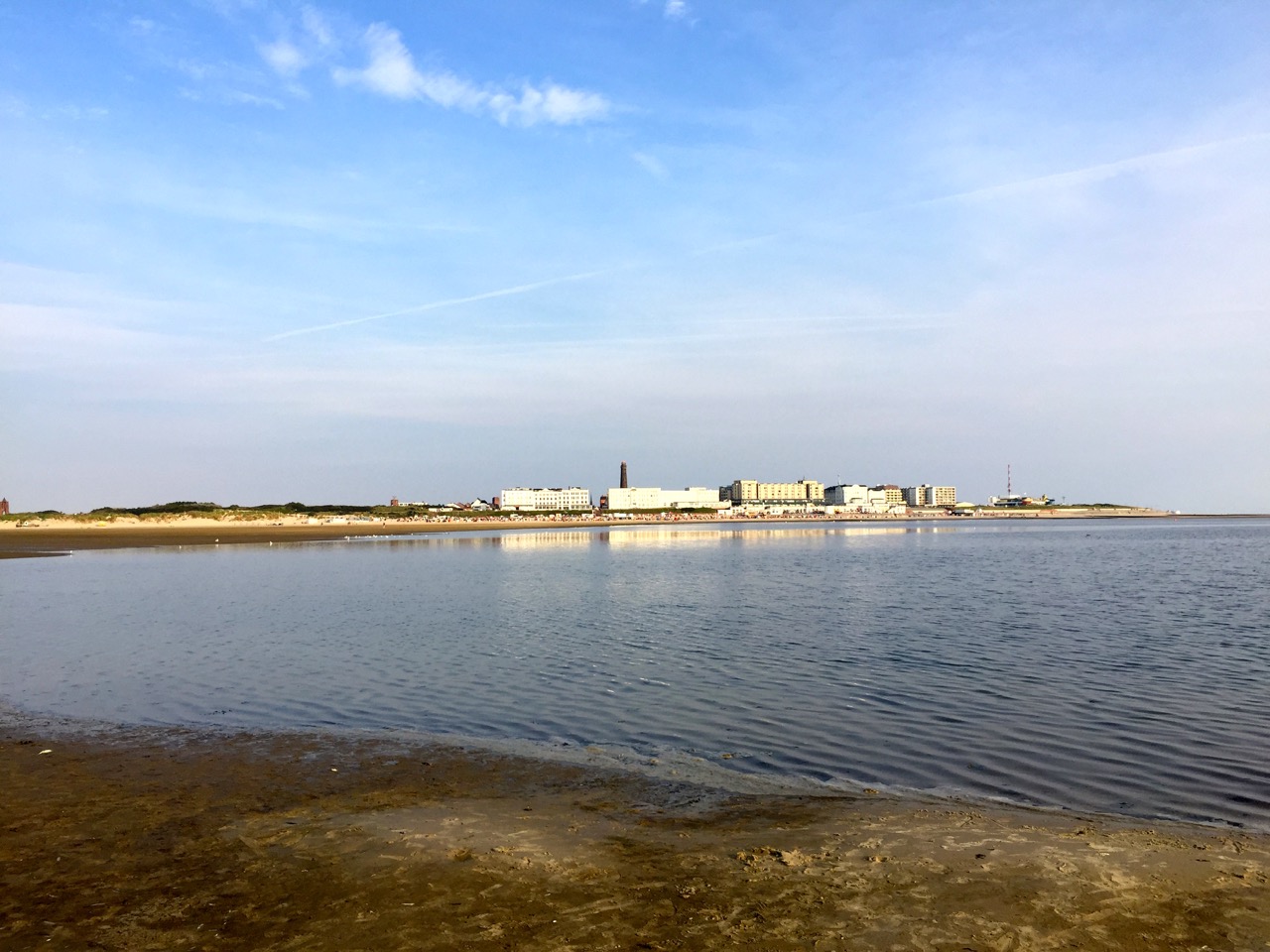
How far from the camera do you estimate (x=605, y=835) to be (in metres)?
8.68

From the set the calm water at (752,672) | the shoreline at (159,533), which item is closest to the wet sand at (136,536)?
the shoreline at (159,533)

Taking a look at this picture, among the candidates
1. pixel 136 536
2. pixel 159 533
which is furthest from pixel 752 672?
pixel 159 533

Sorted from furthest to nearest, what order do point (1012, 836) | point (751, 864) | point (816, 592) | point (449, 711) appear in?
point (816, 592) < point (449, 711) < point (1012, 836) < point (751, 864)

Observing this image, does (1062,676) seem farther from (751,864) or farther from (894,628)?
(751,864)

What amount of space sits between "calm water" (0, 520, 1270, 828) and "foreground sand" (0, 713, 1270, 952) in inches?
81.0

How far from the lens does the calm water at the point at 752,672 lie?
39.5ft

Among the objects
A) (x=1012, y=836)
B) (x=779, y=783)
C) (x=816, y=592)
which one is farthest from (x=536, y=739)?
(x=816, y=592)

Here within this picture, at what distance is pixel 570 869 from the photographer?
766 centimetres

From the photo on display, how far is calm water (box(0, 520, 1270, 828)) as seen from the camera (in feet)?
39.5

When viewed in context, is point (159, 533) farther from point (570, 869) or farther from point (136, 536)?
point (570, 869)

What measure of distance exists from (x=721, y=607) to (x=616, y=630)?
675cm

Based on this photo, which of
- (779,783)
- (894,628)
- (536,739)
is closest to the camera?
(779,783)

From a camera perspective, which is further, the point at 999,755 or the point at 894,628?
the point at 894,628

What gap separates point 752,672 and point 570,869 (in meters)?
11.4
